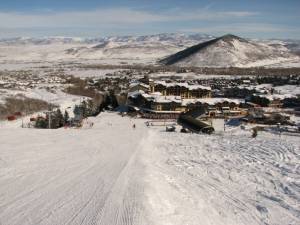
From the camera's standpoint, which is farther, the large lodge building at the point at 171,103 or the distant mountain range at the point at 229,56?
the distant mountain range at the point at 229,56

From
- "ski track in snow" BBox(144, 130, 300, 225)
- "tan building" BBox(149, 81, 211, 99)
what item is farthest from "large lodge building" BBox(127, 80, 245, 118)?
"ski track in snow" BBox(144, 130, 300, 225)

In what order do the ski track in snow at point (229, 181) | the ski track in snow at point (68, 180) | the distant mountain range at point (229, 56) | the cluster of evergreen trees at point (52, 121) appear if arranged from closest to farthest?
the ski track in snow at point (68, 180) → the ski track in snow at point (229, 181) → the cluster of evergreen trees at point (52, 121) → the distant mountain range at point (229, 56)

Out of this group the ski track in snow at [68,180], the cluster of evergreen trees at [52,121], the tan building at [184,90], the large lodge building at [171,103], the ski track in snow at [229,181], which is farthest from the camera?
the tan building at [184,90]

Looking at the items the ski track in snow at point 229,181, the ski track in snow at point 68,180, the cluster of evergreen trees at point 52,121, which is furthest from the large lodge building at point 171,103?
the ski track in snow at point 68,180

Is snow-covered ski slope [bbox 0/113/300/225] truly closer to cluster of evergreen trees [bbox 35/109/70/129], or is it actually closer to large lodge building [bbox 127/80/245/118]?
cluster of evergreen trees [bbox 35/109/70/129]

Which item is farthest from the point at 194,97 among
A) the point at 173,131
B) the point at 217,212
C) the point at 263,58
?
the point at 263,58

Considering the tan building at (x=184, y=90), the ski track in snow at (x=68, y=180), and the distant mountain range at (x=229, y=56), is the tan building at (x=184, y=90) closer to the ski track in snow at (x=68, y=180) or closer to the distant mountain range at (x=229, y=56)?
the ski track in snow at (x=68, y=180)

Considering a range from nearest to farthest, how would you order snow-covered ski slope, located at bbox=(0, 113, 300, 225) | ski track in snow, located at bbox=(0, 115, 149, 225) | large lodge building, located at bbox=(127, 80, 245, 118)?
ski track in snow, located at bbox=(0, 115, 149, 225)
snow-covered ski slope, located at bbox=(0, 113, 300, 225)
large lodge building, located at bbox=(127, 80, 245, 118)

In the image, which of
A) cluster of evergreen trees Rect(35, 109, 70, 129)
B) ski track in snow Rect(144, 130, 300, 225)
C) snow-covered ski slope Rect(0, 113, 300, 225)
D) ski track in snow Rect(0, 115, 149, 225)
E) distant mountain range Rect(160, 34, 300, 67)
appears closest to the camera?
ski track in snow Rect(0, 115, 149, 225)

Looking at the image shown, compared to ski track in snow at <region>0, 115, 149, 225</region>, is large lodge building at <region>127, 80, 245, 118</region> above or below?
below

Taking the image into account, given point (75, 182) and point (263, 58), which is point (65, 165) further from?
point (263, 58)
